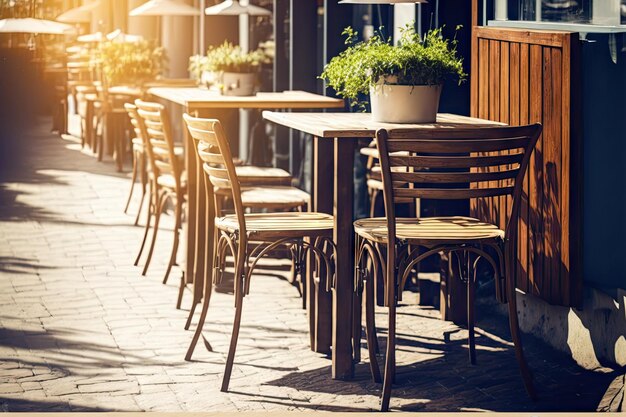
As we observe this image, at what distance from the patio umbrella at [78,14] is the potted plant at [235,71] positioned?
403cm

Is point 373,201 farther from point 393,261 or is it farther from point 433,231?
point 393,261

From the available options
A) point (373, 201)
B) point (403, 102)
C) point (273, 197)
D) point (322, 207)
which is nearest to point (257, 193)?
point (273, 197)

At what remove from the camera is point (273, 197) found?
673 centimetres

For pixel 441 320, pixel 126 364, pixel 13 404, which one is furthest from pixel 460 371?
pixel 13 404

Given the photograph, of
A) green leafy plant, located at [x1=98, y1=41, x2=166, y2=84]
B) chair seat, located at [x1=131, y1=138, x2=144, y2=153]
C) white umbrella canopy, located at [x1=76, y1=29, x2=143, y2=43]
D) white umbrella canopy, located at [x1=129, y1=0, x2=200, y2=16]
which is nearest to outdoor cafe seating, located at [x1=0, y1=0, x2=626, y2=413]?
chair seat, located at [x1=131, y1=138, x2=144, y2=153]

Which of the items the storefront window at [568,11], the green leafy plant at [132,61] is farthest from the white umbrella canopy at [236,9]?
the storefront window at [568,11]

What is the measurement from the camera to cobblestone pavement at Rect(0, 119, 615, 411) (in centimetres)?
504

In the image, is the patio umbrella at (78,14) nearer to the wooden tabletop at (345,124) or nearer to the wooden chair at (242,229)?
the wooden tabletop at (345,124)

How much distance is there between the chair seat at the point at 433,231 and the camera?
16.3 feet

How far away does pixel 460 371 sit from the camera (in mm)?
5477

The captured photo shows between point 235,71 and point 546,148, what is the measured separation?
270 centimetres

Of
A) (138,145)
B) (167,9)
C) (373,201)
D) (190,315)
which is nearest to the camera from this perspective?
(190,315)

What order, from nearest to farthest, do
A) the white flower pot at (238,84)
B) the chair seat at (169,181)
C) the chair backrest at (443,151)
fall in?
the chair backrest at (443,151) < the chair seat at (169,181) < the white flower pot at (238,84)

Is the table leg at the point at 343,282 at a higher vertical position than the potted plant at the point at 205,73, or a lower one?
lower
